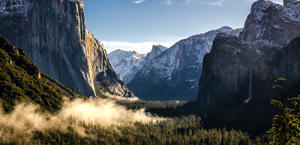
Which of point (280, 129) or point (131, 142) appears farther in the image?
point (131, 142)

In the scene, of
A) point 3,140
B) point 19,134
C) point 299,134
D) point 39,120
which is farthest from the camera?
point 39,120

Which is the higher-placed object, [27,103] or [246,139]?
[27,103]

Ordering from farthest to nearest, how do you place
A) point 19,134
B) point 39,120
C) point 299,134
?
point 39,120 < point 19,134 < point 299,134

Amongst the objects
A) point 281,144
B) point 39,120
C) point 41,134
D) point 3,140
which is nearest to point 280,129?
point 281,144

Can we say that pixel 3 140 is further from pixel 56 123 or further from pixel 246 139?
pixel 246 139

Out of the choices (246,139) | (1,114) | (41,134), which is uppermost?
(1,114)

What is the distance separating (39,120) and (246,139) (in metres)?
160

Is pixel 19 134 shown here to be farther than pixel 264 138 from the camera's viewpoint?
No

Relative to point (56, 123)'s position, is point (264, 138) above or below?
below

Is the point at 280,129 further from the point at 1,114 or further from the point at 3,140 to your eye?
the point at 1,114

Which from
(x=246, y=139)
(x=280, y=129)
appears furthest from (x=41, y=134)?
(x=280, y=129)

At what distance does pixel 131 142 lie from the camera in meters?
196

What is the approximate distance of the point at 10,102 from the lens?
7190 inches

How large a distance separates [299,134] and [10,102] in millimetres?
190934
